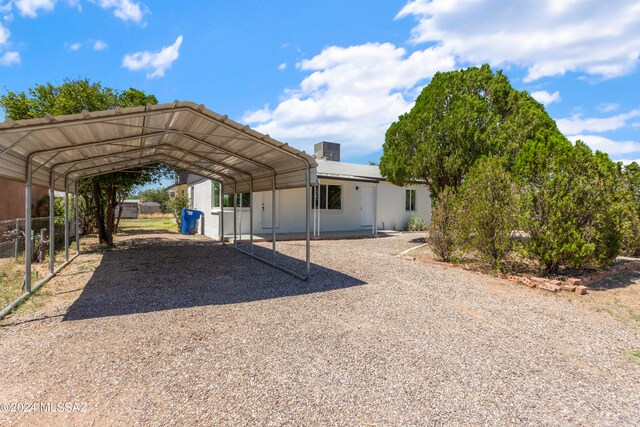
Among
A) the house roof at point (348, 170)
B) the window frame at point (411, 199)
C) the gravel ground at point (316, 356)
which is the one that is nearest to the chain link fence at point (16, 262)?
the gravel ground at point (316, 356)

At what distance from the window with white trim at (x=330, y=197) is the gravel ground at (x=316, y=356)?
32.1 ft

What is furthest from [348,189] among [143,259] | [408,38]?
[143,259]

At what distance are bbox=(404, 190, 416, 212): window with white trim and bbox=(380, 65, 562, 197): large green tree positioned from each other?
20.7ft

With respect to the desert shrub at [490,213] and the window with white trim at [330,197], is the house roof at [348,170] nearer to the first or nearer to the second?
the window with white trim at [330,197]

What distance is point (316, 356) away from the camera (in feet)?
11.1

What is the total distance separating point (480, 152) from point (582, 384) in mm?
9094

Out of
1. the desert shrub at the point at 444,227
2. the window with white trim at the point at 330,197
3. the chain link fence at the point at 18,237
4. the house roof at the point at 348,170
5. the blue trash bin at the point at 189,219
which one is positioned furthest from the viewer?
the house roof at the point at 348,170

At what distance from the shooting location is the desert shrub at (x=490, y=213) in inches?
280

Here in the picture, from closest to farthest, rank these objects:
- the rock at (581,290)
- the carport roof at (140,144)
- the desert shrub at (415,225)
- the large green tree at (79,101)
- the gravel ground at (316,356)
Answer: the gravel ground at (316,356) < the carport roof at (140,144) < the rock at (581,290) < the large green tree at (79,101) < the desert shrub at (415,225)

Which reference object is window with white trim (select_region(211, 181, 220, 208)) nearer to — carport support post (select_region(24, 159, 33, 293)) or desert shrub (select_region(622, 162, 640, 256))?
carport support post (select_region(24, 159, 33, 293))

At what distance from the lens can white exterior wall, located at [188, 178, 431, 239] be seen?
14.3 metres

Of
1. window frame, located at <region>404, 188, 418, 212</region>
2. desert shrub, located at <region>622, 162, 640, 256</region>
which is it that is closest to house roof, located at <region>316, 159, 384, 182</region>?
window frame, located at <region>404, 188, 418, 212</region>

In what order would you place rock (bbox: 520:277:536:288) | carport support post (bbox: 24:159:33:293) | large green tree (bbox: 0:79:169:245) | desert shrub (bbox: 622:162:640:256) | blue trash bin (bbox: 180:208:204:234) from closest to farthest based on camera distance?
carport support post (bbox: 24:159:33:293) < rock (bbox: 520:277:536:288) < desert shrub (bbox: 622:162:640:256) < large green tree (bbox: 0:79:169:245) < blue trash bin (bbox: 180:208:204:234)

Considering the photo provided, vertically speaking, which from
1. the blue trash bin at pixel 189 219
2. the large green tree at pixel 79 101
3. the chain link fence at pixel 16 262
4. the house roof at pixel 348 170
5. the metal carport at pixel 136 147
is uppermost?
the large green tree at pixel 79 101
